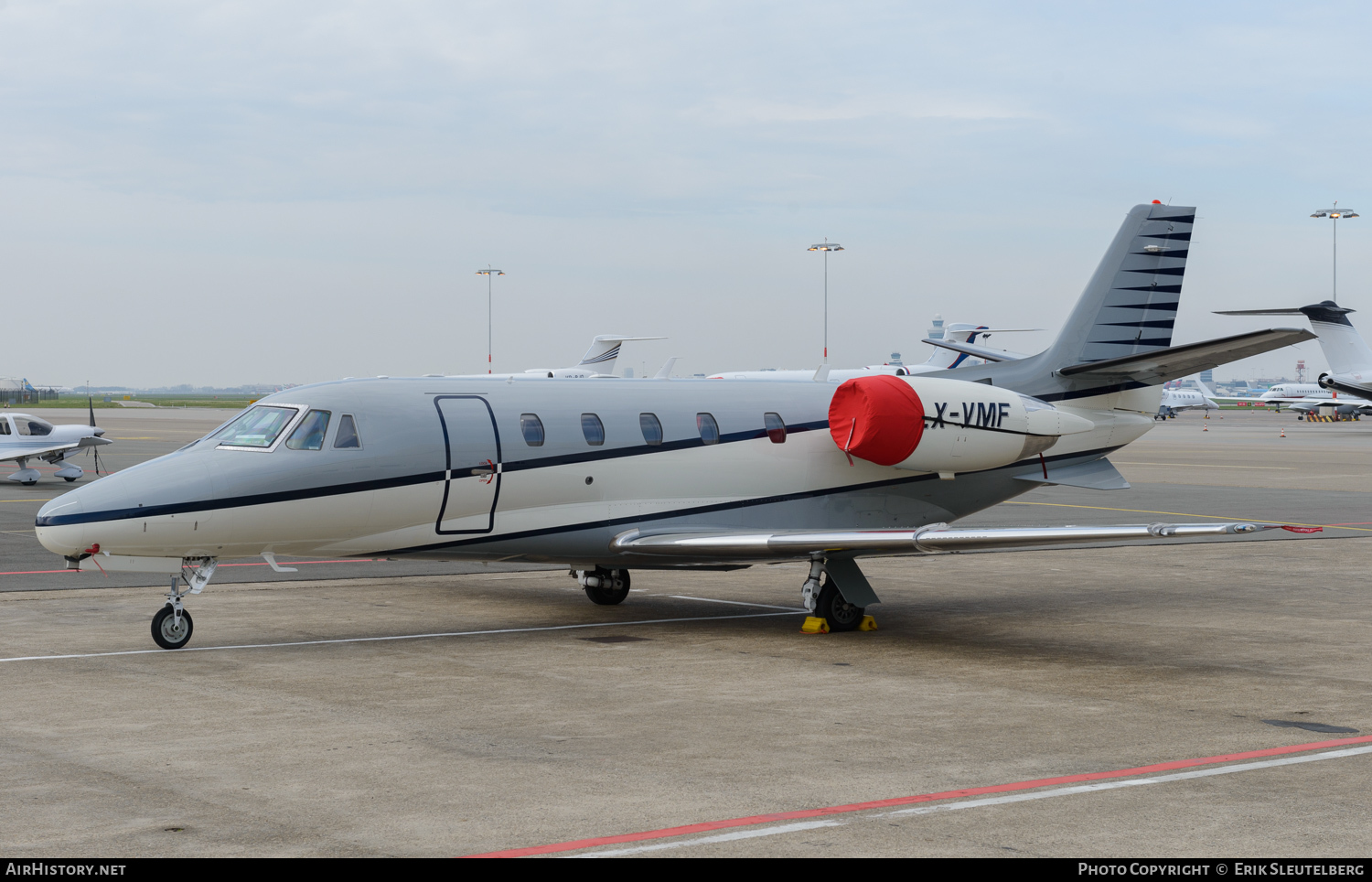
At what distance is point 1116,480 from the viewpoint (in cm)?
1902

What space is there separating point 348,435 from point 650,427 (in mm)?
3693

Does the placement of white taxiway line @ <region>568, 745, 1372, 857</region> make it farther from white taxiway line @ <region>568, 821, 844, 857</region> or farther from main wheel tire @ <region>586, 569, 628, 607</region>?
main wheel tire @ <region>586, 569, 628, 607</region>

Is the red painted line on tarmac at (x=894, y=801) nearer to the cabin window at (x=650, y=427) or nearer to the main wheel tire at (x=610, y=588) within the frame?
the cabin window at (x=650, y=427)

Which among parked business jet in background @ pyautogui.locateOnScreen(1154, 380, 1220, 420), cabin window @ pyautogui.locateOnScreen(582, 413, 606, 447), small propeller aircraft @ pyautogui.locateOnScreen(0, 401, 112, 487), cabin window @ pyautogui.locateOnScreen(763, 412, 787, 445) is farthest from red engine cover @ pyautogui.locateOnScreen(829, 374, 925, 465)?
parked business jet in background @ pyautogui.locateOnScreen(1154, 380, 1220, 420)

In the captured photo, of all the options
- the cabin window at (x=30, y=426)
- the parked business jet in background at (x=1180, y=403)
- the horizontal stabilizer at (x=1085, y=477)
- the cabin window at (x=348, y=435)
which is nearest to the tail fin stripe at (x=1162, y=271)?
the horizontal stabilizer at (x=1085, y=477)

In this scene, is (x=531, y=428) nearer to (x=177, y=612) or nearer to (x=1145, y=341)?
(x=177, y=612)

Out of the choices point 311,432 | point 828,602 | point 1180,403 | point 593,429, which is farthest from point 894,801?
point 1180,403

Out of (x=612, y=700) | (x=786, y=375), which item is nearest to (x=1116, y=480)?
(x=612, y=700)

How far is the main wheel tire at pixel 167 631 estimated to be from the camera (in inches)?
555

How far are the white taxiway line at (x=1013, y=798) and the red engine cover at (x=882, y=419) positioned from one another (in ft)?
23.9

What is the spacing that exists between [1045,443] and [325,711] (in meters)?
10.6

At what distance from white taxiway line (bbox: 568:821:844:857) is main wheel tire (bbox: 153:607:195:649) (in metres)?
8.34

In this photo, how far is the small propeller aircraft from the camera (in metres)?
38.2
